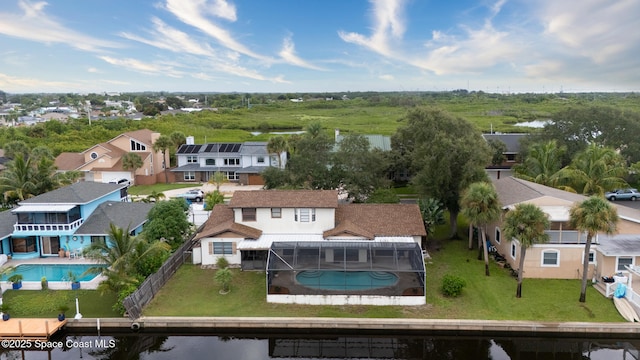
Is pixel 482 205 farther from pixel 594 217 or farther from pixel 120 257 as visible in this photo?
pixel 120 257

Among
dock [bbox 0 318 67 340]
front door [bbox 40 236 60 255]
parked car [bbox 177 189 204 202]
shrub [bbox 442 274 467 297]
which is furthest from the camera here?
parked car [bbox 177 189 204 202]

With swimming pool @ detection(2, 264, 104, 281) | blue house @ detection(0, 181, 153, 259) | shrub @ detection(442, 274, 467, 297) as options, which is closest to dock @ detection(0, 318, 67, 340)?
swimming pool @ detection(2, 264, 104, 281)

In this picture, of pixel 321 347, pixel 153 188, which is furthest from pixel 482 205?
pixel 153 188

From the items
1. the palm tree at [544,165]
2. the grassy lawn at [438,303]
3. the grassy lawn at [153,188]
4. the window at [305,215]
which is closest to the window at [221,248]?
the grassy lawn at [438,303]

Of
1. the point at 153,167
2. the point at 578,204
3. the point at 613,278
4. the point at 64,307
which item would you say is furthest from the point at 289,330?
the point at 153,167

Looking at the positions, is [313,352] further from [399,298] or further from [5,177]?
[5,177]

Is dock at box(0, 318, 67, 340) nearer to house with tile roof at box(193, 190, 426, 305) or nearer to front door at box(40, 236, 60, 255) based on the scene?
house with tile roof at box(193, 190, 426, 305)
